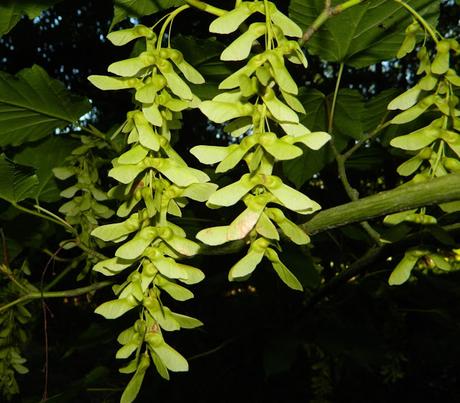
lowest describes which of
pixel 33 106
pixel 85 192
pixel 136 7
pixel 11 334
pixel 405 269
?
pixel 11 334

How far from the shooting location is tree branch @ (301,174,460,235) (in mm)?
602

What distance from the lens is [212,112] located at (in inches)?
21.9

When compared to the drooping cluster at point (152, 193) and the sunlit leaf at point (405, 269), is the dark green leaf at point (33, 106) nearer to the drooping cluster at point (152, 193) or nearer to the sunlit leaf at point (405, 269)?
the drooping cluster at point (152, 193)

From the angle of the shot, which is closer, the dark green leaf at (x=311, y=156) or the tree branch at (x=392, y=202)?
the tree branch at (x=392, y=202)

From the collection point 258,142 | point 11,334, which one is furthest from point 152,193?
point 11,334

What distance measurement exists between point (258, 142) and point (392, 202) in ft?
0.63

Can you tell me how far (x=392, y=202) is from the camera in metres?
0.64

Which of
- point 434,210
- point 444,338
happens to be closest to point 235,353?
point 444,338

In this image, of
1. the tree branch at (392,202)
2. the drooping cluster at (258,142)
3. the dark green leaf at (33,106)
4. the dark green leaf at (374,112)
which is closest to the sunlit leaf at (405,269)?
the tree branch at (392,202)

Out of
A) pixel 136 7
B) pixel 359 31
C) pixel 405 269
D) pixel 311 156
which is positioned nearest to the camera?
pixel 405 269

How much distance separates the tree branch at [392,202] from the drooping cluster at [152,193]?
16 cm

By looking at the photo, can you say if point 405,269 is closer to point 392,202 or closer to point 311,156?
point 392,202

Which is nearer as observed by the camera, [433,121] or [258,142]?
[258,142]

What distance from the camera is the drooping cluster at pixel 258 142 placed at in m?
0.53
